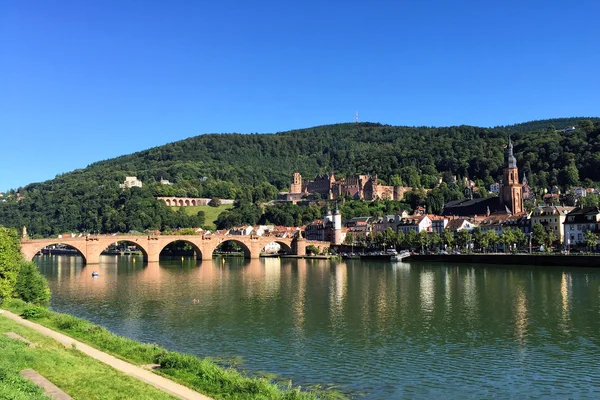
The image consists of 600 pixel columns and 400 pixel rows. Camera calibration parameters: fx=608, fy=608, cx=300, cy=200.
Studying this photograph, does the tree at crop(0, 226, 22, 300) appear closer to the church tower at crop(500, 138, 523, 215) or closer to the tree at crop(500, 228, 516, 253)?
the tree at crop(500, 228, 516, 253)

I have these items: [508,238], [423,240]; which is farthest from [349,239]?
[508,238]

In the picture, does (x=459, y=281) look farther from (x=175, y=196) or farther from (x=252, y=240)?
(x=175, y=196)

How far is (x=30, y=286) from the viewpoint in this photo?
33.9 metres

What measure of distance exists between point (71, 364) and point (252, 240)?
7702cm

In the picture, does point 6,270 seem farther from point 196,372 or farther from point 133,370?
A: point 196,372

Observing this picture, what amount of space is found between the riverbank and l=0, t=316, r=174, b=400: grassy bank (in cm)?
4970

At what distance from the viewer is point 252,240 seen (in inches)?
3632

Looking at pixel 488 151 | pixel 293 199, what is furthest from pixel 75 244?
pixel 488 151

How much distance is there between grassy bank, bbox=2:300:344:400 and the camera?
46.8 feet

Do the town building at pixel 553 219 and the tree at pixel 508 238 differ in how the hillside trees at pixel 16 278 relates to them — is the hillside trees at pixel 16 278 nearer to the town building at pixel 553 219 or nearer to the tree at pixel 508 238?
the tree at pixel 508 238

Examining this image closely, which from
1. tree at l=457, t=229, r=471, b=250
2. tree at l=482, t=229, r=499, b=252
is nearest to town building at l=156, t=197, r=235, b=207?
tree at l=457, t=229, r=471, b=250

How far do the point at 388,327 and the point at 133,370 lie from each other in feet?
44.0

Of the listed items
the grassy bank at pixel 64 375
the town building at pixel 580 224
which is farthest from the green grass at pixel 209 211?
the grassy bank at pixel 64 375

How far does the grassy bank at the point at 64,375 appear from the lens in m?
11.6
